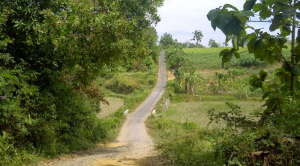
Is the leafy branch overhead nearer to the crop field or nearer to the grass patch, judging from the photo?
the grass patch

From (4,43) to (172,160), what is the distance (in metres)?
4.37

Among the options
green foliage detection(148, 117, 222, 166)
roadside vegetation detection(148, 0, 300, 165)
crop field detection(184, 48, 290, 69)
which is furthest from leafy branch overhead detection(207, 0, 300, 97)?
crop field detection(184, 48, 290, 69)

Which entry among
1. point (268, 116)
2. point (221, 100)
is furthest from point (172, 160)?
point (221, 100)

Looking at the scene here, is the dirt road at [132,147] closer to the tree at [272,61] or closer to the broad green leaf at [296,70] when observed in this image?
the tree at [272,61]

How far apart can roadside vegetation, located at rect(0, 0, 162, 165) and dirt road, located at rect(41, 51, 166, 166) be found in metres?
0.90

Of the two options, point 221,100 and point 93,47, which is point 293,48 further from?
point 221,100

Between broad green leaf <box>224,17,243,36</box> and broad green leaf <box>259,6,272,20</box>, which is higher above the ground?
broad green leaf <box>259,6,272,20</box>

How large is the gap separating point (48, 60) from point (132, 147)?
4162 mm

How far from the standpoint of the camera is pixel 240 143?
13.1 feet

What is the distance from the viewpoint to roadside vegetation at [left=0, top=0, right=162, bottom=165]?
7.87 m

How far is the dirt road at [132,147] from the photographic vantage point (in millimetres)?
7742

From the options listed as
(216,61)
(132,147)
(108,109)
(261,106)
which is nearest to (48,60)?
(132,147)

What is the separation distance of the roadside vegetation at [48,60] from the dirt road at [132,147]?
90 centimetres

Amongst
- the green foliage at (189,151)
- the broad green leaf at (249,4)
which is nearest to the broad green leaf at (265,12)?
the broad green leaf at (249,4)
